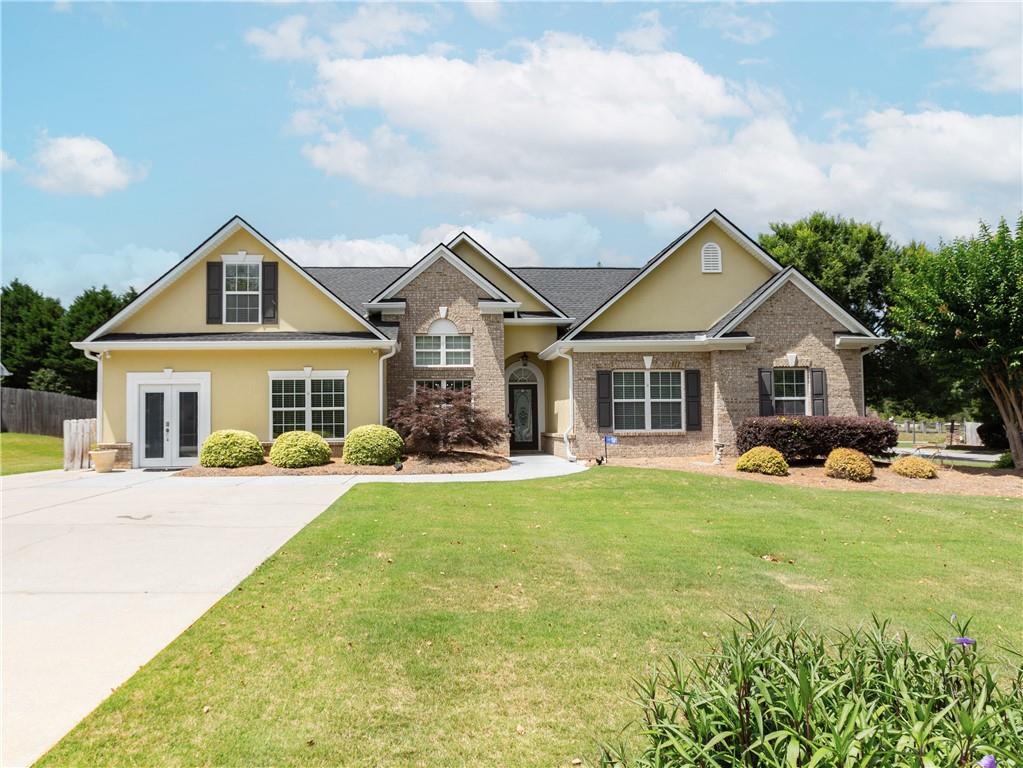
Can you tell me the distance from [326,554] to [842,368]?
58.3ft

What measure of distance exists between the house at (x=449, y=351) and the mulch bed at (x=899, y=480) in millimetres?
2467

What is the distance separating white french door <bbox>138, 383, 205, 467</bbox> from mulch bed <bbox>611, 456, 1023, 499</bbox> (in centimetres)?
1353

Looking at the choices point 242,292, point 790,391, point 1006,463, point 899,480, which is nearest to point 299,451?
point 242,292

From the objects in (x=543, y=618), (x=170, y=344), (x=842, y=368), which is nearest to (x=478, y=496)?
(x=543, y=618)

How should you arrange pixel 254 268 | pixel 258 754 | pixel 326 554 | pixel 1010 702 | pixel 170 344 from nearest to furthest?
pixel 1010 702, pixel 258 754, pixel 326 554, pixel 170 344, pixel 254 268

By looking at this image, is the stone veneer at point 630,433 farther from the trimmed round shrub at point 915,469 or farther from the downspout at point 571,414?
the trimmed round shrub at point 915,469

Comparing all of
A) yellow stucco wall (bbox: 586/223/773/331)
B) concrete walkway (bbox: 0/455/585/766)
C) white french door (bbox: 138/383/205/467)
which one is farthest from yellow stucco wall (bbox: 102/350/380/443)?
yellow stucco wall (bbox: 586/223/773/331)

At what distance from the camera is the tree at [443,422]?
62.1 ft

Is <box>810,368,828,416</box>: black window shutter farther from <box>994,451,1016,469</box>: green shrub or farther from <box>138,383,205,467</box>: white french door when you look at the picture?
<box>138,383,205,467</box>: white french door

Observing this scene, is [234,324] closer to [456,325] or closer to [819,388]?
[456,325]

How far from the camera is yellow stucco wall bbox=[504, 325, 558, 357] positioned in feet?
77.8

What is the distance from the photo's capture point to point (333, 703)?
4.36m

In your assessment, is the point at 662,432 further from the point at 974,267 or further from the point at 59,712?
the point at 59,712

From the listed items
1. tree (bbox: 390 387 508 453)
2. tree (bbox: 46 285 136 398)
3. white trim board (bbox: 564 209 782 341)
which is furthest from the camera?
tree (bbox: 46 285 136 398)
